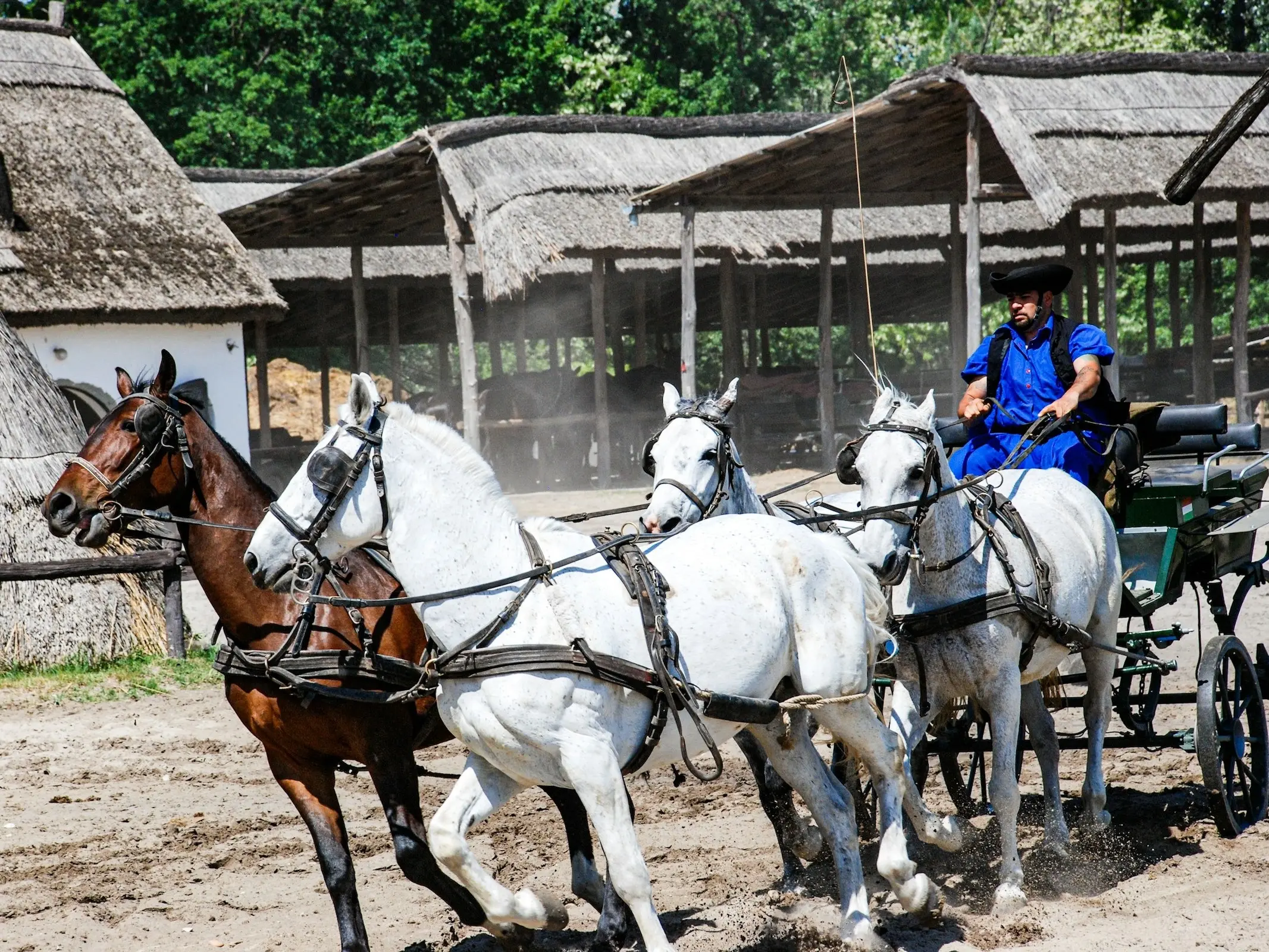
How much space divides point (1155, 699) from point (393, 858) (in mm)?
3562

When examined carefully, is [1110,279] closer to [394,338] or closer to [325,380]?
[394,338]

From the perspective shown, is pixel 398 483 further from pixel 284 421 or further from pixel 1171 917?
pixel 284 421

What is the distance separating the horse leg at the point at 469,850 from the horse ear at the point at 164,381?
184cm

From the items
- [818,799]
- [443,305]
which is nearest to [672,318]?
[443,305]

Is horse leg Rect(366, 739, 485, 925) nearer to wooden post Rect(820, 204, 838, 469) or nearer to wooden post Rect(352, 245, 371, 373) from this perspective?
→ wooden post Rect(820, 204, 838, 469)

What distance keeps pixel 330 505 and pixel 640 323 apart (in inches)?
766

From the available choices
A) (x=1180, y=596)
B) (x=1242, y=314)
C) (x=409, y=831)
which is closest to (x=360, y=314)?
(x=1242, y=314)

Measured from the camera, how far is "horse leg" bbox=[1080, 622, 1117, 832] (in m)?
5.73

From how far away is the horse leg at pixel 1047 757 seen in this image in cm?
552

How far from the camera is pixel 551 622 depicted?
4.07 metres

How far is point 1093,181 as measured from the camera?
14102 millimetres

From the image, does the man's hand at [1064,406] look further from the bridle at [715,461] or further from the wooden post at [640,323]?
the wooden post at [640,323]

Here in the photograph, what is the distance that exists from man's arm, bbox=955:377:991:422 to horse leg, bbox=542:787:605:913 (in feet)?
8.72

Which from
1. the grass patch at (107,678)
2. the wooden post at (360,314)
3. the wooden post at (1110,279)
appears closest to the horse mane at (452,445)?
the grass patch at (107,678)
